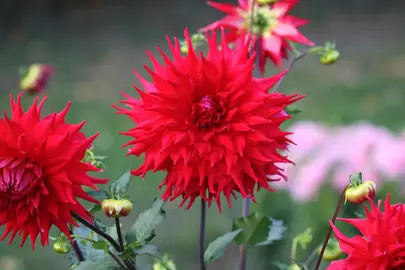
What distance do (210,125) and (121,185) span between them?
0.08 metres

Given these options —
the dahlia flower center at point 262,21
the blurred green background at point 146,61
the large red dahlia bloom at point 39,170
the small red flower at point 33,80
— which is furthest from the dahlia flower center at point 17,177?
the blurred green background at point 146,61

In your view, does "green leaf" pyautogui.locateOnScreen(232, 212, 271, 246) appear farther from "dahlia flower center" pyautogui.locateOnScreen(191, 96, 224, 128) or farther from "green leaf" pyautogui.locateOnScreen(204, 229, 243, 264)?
"dahlia flower center" pyautogui.locateOnScreen(191, 96, 224, 128)

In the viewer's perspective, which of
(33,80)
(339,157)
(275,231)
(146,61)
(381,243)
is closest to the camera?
(381,243)

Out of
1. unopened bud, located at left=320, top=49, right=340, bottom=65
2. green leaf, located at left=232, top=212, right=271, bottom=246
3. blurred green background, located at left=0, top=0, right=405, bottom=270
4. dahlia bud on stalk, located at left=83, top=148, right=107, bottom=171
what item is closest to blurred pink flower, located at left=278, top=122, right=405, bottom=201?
blurred green background, located at left=0, top=0, right=405, bottom=270

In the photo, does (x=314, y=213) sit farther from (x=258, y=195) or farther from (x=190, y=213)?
(x=190, y=213)

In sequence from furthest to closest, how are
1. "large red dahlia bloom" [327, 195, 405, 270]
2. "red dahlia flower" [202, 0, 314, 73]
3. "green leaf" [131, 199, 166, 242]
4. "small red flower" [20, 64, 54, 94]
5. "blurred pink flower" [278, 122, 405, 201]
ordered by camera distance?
"blurred pink flower" [278, 122, 405, 201]
"small red flower" [20, 64, 54, 94]
"red dahlia flower" [202, 0, 314, 73]
"green leaf" [131, 199, 166, 242]
"large red dahlia bloom" [327, 195, 405, 270]

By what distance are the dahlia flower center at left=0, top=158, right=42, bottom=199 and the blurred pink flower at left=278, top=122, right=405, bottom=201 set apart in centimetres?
70

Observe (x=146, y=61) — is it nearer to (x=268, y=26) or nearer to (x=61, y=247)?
(x=268, y=26)

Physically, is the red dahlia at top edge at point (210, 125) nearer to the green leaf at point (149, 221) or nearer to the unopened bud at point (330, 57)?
the green leaf at point (149, 221)

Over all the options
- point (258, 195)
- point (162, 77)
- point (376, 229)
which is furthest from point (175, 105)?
point (258, 195)

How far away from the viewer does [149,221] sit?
1.85ft

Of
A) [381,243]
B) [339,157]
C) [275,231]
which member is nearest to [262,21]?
[275,231]

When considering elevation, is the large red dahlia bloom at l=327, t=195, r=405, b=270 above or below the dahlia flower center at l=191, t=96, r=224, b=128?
below

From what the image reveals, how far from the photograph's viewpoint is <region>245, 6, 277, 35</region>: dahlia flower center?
2.37 ft
